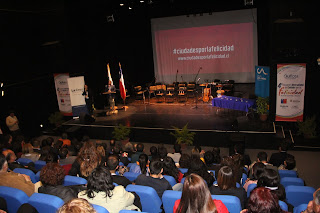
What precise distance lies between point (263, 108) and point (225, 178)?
679cm

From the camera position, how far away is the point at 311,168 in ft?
22.9

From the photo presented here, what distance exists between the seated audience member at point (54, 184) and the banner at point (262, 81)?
8054 mm

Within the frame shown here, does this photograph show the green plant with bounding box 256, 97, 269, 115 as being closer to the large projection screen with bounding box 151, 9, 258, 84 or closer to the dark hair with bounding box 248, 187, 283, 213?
the large projection screen with bounding box 151, 9, 258, 84

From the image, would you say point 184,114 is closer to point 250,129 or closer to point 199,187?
point 250,129

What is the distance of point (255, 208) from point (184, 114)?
29.3 ft

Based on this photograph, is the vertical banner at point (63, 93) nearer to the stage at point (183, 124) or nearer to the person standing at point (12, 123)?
the stage at point (183, 124)

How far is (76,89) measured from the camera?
34.3 ft

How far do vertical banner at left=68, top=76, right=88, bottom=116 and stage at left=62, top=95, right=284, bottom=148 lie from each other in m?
0.42

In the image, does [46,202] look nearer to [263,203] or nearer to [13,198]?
[13,198]

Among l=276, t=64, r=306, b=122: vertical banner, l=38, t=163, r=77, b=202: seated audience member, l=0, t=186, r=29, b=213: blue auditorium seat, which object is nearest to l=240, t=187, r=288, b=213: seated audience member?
l=38, t=163, r=77, b=202: seated audience member

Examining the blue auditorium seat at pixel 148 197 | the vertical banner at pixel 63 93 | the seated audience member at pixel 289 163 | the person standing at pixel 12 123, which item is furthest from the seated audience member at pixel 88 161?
the vertical banner at pixel 63 93

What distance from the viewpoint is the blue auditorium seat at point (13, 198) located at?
3328mm

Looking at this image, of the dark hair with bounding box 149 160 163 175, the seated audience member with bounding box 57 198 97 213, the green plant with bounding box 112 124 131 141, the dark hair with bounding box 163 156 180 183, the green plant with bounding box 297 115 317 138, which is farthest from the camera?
the green plant with bounding box 112 124 131 141

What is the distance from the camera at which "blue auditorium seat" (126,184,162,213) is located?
3381mm
